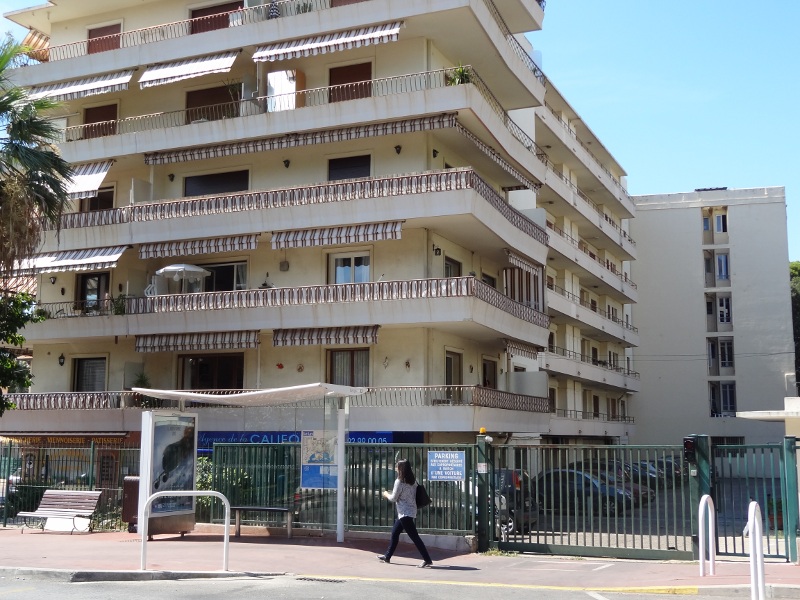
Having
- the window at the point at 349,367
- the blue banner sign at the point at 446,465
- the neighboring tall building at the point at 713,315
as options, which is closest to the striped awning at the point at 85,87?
the window at the point at 349,367

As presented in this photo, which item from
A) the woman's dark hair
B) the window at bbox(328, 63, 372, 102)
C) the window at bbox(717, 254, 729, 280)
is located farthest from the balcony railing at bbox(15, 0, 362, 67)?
the window at bbox(717, 254, 729, 280)

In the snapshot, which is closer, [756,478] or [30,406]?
[756,478]

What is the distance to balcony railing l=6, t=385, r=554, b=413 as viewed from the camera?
29.6m

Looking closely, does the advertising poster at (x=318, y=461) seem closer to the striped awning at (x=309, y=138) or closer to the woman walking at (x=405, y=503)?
the woman walking at (x=405, y=503)

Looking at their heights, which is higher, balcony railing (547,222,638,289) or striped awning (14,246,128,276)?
balcony railing (547,222,638,289)

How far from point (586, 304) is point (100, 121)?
29.3m

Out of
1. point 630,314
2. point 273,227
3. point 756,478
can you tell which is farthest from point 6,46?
point 630,314

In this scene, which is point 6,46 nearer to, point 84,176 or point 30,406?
point 84,176

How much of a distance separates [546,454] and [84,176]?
2265cm

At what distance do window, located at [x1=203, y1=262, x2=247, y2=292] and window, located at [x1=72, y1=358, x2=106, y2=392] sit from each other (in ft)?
17.3

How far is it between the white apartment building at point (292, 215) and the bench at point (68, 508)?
28.9 feet

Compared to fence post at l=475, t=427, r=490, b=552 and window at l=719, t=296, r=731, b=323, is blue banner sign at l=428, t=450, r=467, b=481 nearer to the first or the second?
fence post at l=475, t=427, r=490, b=552

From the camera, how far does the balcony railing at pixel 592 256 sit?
46.2 meters

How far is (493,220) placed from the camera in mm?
30891
